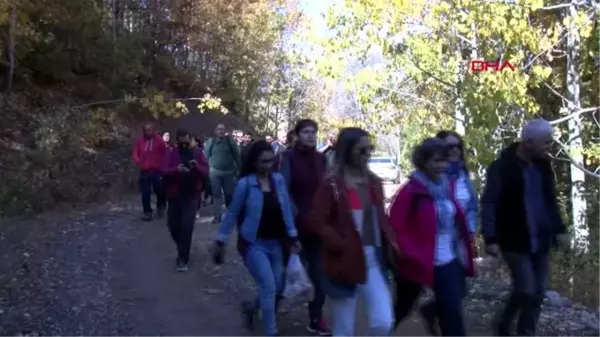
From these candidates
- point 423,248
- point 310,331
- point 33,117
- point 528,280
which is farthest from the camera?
point 33,117

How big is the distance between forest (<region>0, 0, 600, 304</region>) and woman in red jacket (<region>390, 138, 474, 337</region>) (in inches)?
241

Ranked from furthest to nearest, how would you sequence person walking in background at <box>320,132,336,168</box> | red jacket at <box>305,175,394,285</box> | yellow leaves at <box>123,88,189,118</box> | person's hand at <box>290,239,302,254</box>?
yellow leaves at <box>123,88,189,118</box>
person's hand at <box>290,239,302,254</box>
person walking in background at <box>320,132,336,168</box>
red jacket at <box>305,175,394,285</box>

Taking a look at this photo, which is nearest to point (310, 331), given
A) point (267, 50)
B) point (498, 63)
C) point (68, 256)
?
point (68, 256)

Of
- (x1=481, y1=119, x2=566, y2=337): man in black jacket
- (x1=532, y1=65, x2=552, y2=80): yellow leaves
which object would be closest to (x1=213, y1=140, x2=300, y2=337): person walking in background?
(x1=481, y1=119, x2=566, y2=337): man in black jacket

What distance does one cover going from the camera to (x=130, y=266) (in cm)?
1116

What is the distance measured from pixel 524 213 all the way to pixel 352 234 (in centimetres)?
161

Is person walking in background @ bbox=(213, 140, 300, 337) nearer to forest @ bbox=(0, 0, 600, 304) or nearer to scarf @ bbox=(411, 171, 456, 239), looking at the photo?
scarf @ bbox=(411, 171, 456, 239)

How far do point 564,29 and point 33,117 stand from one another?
15533 mm

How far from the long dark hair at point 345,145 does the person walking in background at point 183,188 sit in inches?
203

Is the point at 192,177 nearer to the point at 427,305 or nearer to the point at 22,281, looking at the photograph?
the point at 22,281

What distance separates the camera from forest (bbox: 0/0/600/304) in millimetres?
13336

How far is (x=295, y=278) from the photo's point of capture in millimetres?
7156

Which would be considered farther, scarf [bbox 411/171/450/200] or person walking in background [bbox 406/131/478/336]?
person walking in background [bbox 406/131/478/336]

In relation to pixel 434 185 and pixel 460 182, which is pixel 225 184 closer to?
pixel 460 182
